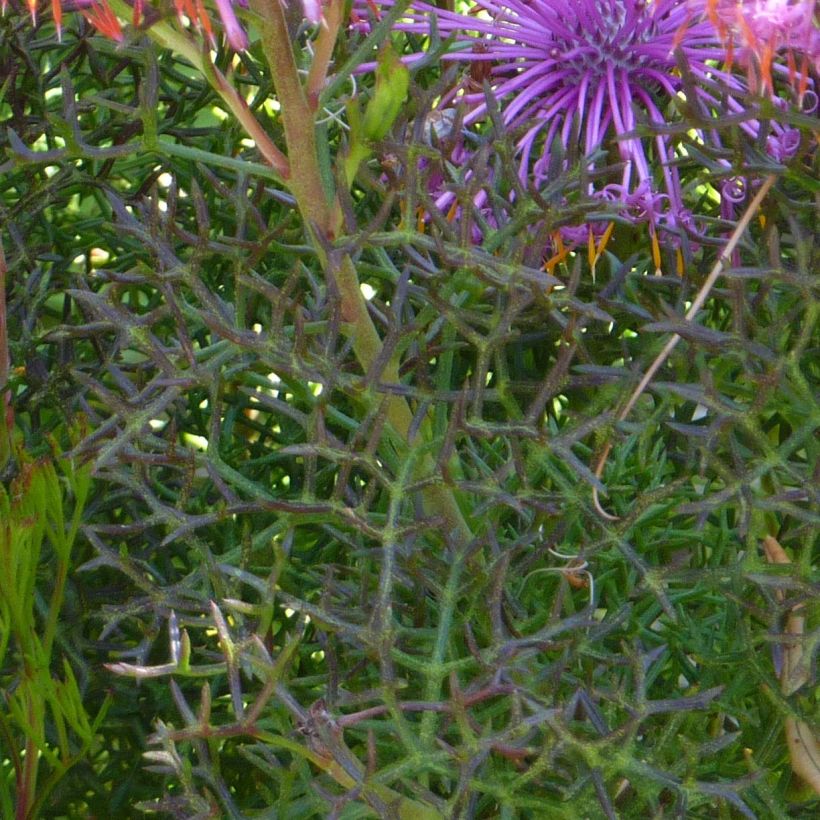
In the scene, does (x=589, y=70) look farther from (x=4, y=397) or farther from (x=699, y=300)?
(x=4, y=397)

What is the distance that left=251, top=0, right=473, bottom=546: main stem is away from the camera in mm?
389

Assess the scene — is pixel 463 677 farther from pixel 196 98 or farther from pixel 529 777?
pixel 196 98

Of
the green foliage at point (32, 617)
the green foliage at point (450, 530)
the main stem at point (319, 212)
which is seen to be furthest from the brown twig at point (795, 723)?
the green foliage at point (32, 617)

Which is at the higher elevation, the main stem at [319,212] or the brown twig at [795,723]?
the main stem at [319,212]

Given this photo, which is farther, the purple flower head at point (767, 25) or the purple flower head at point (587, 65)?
the purple flower head at point (587, 65)

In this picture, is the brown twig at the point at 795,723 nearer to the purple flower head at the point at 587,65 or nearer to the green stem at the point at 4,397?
the purple flower head at the point at 587,65

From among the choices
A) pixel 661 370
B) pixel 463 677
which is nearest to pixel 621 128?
pixel 661 370

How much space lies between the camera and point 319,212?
1.37 ft

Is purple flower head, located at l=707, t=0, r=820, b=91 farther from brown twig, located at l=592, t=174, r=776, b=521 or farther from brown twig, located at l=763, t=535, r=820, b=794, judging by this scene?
brown twig, located at l=763, t=535, r=820, b=794

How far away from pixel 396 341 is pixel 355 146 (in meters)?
0.06

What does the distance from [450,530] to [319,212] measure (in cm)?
12

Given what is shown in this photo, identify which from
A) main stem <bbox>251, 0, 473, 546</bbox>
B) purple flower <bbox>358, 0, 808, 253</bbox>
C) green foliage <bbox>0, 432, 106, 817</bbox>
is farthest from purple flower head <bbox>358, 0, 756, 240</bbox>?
green foliage <bbox>0, 432, 106, 817</bbox>

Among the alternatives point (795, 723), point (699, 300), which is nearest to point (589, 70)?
point (699, 300)

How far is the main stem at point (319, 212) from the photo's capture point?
389 mm
